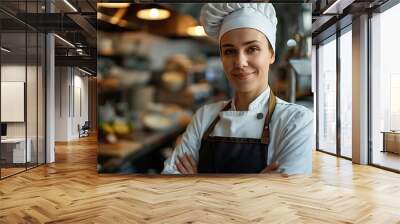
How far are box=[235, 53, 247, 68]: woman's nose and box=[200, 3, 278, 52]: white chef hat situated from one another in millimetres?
388

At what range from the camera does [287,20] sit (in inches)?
231

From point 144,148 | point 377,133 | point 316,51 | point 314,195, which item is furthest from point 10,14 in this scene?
point 316,51

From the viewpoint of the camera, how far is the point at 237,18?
539 cm

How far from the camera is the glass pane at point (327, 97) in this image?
9.75 m

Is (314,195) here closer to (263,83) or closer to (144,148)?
(263,83)

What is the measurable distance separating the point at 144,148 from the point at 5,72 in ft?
8.32

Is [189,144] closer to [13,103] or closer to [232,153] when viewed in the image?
[232,153]

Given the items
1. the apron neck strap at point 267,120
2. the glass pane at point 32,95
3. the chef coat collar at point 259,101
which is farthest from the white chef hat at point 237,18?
the glass pane at point 32,95

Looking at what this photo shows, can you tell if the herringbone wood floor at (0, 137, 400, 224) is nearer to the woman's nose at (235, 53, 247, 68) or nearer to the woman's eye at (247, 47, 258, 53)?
the woman's nose at (235, 53, 247, 68)

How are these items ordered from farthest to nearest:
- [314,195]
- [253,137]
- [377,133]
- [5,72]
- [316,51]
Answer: [316,51] → [377,133] → [5,72] → [253,137] → [314,195]

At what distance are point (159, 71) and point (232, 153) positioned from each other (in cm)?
162

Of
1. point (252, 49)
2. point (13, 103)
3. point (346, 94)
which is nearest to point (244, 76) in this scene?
point (252, 49)

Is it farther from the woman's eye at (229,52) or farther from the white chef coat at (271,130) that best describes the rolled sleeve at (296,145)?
the woman's eye at (229,52)

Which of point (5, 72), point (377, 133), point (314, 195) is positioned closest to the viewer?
point (314, 195)
